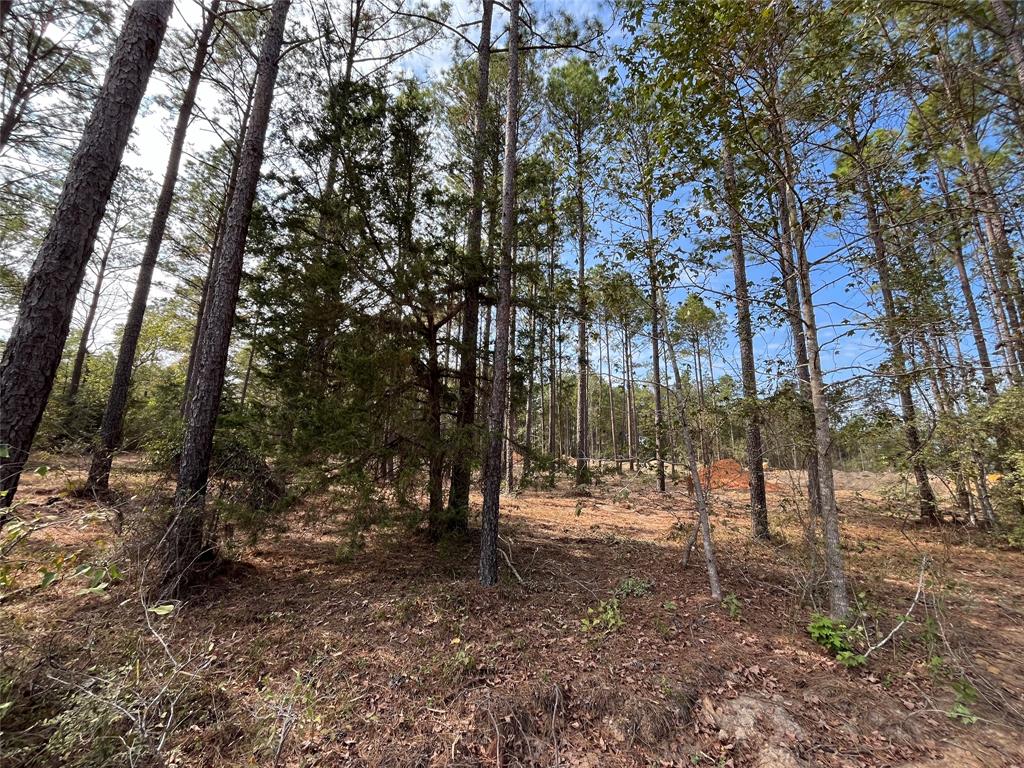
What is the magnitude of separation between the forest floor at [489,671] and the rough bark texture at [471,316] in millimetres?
829

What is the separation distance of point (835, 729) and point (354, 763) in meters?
3.59

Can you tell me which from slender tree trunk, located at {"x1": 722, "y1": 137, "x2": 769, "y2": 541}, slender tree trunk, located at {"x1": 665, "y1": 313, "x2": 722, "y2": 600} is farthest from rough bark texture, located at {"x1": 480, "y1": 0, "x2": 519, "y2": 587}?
slender tree trunk, located at {"x1": 722, "y1": 137, "x2": 769, "y2": 541}

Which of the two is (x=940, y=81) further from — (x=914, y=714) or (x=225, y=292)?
(x=225, y=292)

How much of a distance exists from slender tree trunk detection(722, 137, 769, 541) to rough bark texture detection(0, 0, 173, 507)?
583cm

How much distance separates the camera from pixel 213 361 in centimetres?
479

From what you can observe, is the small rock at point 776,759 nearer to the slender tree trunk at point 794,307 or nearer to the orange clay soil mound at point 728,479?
the slender tree trunk at point 794,307

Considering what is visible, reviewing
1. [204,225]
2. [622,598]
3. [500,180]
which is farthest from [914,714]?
[204,225]

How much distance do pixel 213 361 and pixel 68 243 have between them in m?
1.96

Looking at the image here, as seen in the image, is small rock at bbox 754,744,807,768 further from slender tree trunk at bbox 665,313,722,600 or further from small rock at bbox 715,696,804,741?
slender tree trunk at bbox 665,313,722,600

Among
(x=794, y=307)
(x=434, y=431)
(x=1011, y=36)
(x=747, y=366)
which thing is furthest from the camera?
(x=747, y=366)

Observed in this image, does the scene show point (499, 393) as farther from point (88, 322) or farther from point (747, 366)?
point (88, 322)

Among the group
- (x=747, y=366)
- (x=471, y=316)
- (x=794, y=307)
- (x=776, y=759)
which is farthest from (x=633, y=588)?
(x=747, y=366)

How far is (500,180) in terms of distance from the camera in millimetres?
6453

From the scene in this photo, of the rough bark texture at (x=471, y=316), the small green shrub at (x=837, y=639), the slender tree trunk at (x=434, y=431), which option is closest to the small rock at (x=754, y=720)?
the small green shrub at (x=837, y=639)
